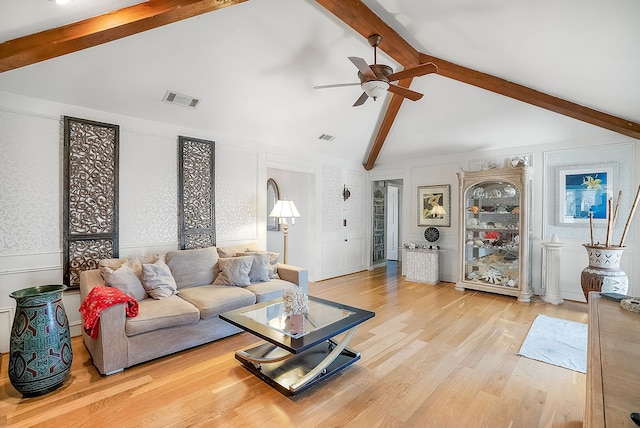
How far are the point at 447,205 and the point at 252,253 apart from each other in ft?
13.3

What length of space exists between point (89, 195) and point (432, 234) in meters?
5.63

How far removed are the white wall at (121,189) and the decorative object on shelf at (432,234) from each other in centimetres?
285

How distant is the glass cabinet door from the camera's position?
16.8 ft

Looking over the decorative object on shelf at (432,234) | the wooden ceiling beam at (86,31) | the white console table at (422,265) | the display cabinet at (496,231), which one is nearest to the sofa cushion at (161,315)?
the wooden ceiling beam at (86,31)

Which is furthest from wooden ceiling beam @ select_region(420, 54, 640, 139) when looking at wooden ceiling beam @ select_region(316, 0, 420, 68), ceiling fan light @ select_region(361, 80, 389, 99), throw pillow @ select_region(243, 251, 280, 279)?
throw pillow @ select_region(243, 251, 280, 279)

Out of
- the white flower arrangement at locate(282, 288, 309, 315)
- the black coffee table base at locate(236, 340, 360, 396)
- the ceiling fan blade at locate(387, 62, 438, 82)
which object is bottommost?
the black coffee table base at locate(236, 340, 360, 396)

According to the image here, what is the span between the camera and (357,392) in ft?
7.75

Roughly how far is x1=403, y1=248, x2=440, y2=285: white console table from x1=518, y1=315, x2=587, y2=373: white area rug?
2.07 meters

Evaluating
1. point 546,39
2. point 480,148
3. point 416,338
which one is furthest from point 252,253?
point 480,148

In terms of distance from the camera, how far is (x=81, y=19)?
2340 mm

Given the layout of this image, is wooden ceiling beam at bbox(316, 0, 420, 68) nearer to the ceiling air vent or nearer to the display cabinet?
the ceiling air vent

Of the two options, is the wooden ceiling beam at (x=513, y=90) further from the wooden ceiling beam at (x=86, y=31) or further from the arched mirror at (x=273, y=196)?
the arched mirror at (x=273, y=196)

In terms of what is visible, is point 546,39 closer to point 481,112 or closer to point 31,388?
point 481,112

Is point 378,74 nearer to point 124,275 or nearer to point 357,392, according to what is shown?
point 357,392
